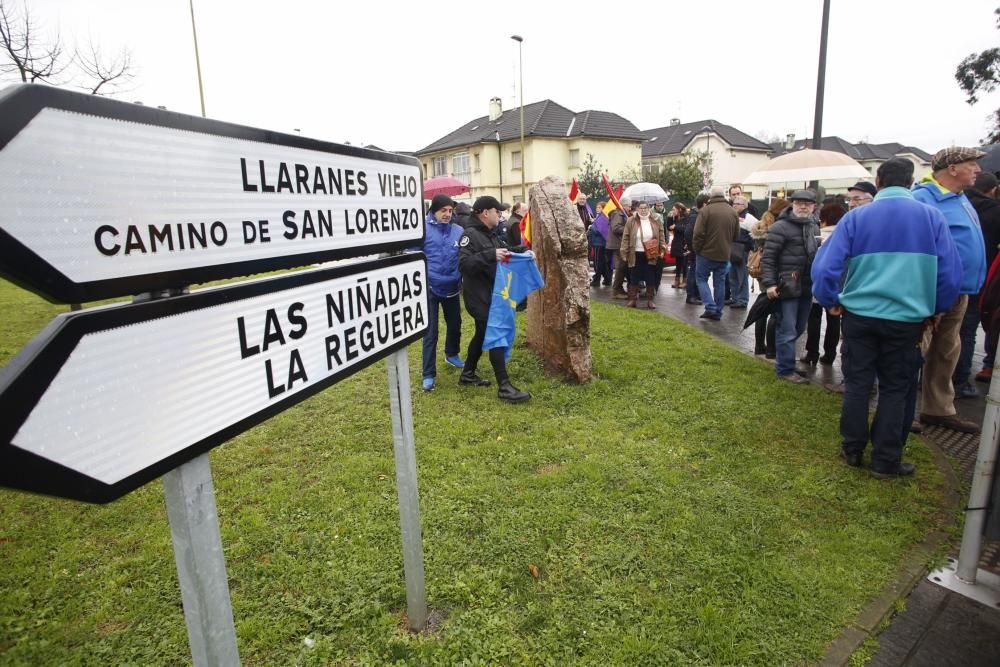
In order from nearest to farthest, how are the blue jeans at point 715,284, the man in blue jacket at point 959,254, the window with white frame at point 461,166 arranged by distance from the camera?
1. the man in blue jacket at point 959,254
2. the blue jeans at point 715,284
3. the window with white frame at point 461,166

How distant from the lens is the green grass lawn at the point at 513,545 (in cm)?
252

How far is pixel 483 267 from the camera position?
17.9 ft

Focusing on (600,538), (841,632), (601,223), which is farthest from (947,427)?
(601,223)

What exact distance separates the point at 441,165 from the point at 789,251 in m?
43.1

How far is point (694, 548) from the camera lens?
3.11m

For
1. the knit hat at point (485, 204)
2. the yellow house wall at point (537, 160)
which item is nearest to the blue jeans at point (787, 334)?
the knit hat at point (485, 204)

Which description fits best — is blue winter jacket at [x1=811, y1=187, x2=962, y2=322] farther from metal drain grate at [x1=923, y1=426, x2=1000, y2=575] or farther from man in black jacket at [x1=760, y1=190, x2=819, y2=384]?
man in black jacket at [x1=760, y1=190, x2=819, y2=384]

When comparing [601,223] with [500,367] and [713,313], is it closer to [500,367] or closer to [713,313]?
[713,313]

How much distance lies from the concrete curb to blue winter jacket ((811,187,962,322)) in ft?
4.01

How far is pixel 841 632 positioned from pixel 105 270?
311 cm

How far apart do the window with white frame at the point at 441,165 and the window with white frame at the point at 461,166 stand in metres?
0.90

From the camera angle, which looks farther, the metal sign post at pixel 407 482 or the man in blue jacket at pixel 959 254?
the man in blue jacket at pixel 959 254

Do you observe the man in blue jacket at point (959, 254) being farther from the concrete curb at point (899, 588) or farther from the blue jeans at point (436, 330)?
the blue jeans at point (436, 330)

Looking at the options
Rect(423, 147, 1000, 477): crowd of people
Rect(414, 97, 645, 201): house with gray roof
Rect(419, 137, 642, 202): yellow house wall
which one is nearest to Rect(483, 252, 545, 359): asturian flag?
Rect(423, 147, 1000, 477): crowd of people
